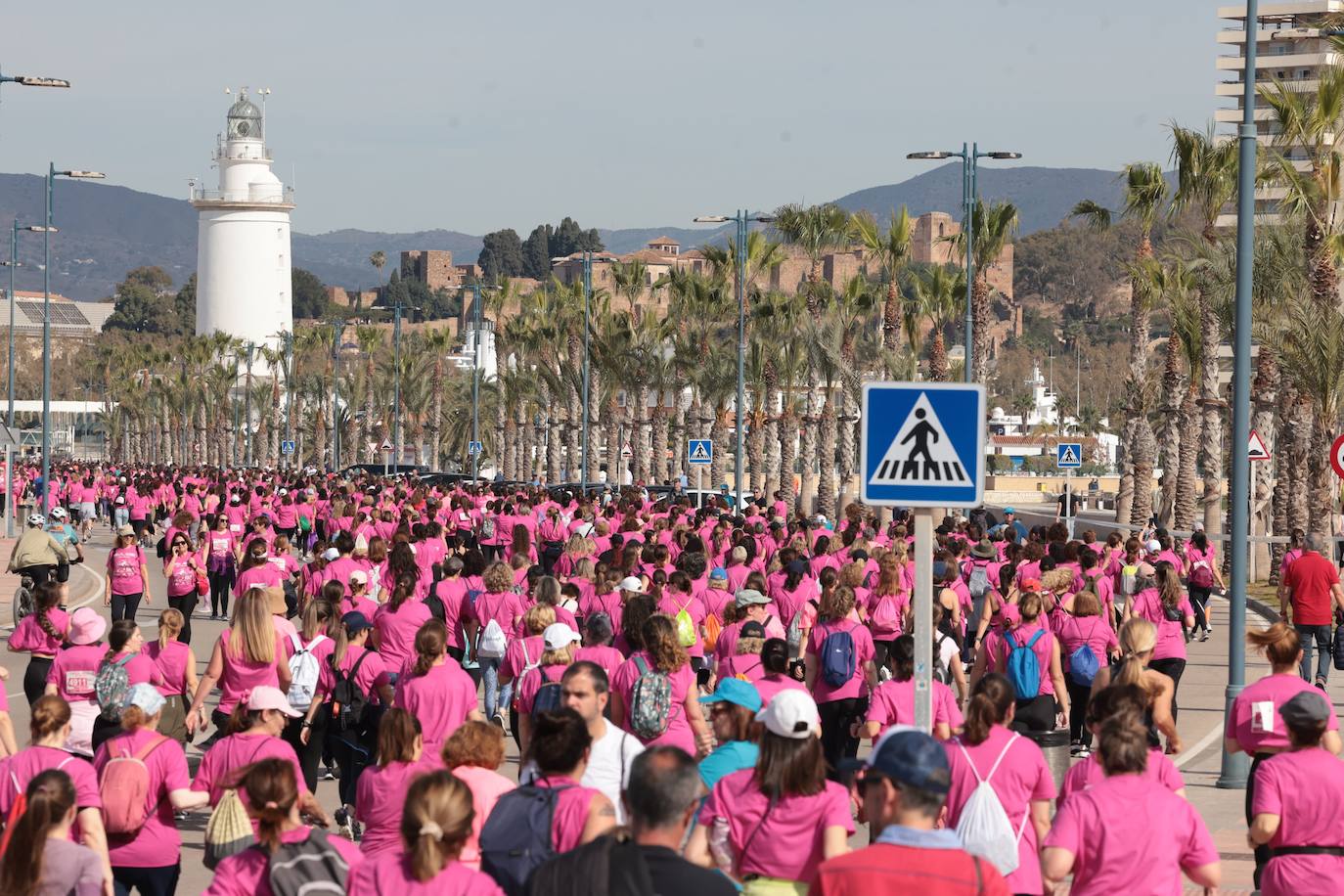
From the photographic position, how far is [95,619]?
10.8m

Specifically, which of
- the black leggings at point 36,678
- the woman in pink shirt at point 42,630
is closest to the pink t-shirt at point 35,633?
the woman in pink shirt at point 42,630

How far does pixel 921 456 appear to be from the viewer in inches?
316

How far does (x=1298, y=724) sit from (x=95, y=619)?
6.27 meters

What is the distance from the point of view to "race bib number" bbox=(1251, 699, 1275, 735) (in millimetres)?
8812

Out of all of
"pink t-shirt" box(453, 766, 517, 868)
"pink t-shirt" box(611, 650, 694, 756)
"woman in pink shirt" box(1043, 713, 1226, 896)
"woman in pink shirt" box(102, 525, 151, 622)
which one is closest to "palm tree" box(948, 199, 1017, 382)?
"woman in pink shirt" box(102, 525, 151, 622)

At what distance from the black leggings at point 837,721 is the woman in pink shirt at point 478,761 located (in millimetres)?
5247

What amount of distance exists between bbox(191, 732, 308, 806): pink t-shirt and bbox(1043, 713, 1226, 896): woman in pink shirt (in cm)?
302

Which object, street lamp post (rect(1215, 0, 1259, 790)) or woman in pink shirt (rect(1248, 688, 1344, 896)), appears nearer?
woman in pink shirt (rect(1248, 688, 1344, 896))

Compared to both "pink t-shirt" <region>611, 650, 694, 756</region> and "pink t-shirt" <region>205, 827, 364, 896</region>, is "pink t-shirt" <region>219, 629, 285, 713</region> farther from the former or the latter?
"pink t-shirt" <region>205, 827, 364, 896</region>

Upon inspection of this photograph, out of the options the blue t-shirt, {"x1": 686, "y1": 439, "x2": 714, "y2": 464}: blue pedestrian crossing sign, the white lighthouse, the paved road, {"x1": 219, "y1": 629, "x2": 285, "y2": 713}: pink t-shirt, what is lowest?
the paved road

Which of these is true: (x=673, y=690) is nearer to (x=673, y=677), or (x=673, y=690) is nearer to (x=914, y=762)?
(x=673, y=677)

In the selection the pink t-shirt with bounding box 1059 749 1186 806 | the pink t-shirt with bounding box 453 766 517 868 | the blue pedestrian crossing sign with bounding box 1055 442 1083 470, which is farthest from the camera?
the blue pedestrian crossing sign with bounding box 1055 442 1083 470

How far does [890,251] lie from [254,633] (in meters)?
36.4

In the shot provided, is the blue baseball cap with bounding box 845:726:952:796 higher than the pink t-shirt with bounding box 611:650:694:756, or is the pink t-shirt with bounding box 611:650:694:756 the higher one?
the blue baseball cap with bounding box 845:726:952:796
